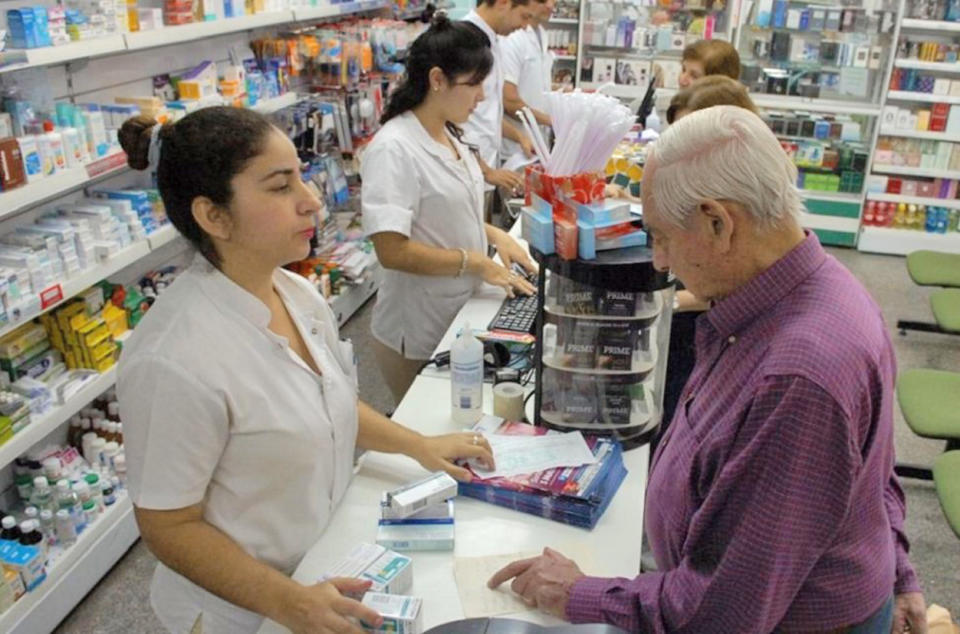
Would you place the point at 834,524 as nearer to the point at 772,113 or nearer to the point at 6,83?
the point at 6,83

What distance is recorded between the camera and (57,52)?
2.44 m

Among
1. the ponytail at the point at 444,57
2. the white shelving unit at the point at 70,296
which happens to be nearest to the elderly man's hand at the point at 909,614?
the ponytail at the point at 444,57

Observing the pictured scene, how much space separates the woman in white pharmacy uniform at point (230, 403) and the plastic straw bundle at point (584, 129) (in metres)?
0.66

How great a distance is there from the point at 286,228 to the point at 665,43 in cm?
603

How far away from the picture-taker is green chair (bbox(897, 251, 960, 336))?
3.99 meters

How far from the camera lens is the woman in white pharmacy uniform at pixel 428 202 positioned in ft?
8.52

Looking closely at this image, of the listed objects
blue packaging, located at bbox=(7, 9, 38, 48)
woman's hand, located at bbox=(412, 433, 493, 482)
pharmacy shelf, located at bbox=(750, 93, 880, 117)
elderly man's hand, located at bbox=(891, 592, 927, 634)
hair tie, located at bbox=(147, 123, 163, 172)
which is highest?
blue packaging, located at bbox=(7, 9, 38, 48)

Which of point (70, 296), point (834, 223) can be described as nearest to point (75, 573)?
point (70, 296)

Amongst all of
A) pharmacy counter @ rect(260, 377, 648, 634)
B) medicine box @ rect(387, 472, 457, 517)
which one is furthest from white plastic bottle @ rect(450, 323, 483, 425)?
medicine box @ rect(387, 472, 457, 517)

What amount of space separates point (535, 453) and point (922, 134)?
5667 mm

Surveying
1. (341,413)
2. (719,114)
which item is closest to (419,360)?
(341,413)

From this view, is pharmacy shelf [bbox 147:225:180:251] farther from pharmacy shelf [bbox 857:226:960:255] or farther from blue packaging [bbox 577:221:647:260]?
pharmacy shelf [bbox 857:226:960:255]

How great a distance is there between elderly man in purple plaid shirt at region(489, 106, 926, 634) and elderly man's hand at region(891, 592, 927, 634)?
0.19 metres

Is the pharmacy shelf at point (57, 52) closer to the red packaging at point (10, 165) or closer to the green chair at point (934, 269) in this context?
the red packaging at point (10, 165)
